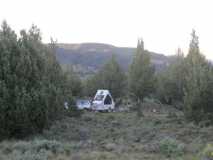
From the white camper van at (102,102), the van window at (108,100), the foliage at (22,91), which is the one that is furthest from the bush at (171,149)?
the van window at (108,100)

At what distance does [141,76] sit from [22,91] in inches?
735

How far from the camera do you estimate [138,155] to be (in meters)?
9.41

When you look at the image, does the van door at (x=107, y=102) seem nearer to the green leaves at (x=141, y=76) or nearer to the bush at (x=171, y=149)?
the green leaves at (x=141, y=76)

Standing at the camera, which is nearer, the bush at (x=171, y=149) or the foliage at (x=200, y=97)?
the bush at (x=171, y=149)

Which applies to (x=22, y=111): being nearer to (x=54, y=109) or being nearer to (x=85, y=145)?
(x=54, y=109)

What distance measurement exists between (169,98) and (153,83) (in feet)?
39.9

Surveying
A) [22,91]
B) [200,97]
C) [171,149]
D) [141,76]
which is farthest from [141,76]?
[171,149]

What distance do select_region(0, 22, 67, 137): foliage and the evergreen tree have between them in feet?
52.4

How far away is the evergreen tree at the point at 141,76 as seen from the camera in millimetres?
31828

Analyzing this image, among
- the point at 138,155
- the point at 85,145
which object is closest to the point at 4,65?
the point at 85,145

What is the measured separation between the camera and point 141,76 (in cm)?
3191

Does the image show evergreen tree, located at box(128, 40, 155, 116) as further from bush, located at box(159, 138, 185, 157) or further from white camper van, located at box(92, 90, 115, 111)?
bush, located at box(159, 138, 185, 157)

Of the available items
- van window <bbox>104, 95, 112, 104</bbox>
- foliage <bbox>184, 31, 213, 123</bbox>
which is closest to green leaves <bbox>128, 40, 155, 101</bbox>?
van window <bbox>104, 95, 112, 104</bbox>

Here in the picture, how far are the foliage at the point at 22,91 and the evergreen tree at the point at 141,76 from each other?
1598 centimetres
